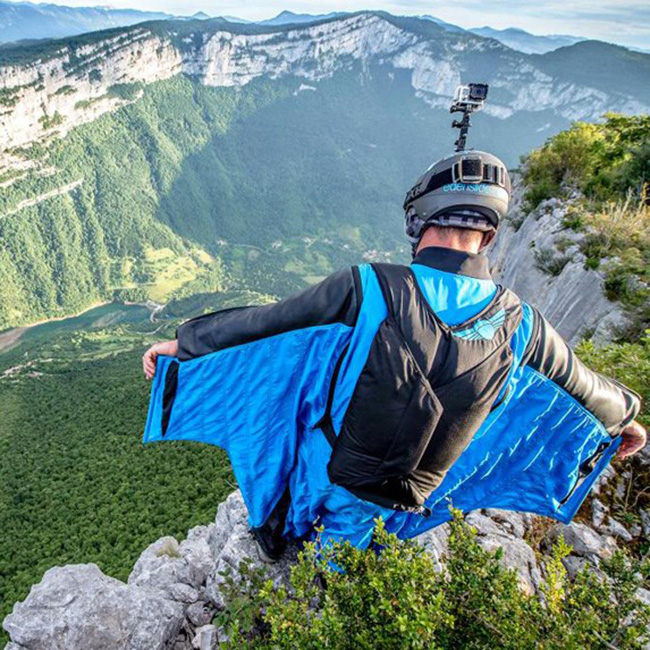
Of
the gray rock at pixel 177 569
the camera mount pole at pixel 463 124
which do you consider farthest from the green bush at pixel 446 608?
the gray rock at pixel 177 569

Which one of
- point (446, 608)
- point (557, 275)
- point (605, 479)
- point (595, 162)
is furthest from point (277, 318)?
point (595, 162)

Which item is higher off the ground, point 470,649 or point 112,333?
point 470,649

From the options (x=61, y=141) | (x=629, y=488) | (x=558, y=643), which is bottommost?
(x=61, y=141)

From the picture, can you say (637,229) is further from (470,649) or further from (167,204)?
(167,204)

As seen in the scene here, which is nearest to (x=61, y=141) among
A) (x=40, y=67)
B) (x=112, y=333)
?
(x=40, y=67)

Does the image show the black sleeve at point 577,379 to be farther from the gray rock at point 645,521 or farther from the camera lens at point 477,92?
the camera lens at point 477,92

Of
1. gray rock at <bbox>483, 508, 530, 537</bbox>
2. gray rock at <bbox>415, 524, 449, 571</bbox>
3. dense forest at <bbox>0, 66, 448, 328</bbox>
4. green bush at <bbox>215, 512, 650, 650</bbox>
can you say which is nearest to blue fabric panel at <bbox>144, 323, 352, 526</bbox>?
green bush at <bbox>215, 512, 650, 650</bbox>

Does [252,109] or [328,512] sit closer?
[328,512]
